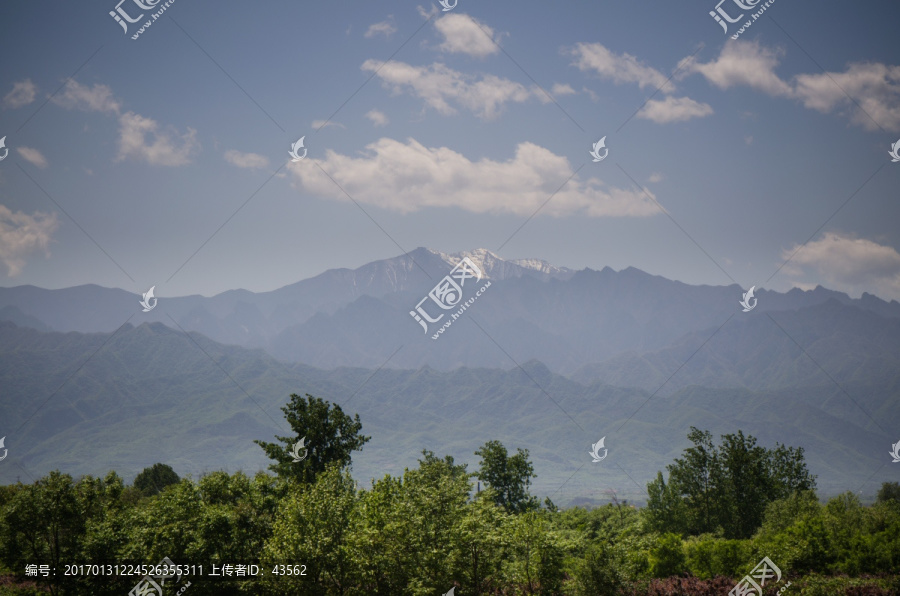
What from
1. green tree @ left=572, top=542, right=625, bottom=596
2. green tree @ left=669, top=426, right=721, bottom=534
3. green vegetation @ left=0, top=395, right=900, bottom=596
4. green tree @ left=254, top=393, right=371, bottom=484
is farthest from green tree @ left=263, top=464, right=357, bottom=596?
green tree @ left=669, top=426, right=721, bottom=534

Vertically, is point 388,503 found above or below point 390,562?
above

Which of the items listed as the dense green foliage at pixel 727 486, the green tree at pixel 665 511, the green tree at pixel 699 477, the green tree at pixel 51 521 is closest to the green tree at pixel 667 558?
the green tree at pixel 665 511

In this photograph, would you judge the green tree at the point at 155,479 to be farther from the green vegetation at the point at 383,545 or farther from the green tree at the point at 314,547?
the green tree at the point at 314,547

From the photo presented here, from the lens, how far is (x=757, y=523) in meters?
60.1

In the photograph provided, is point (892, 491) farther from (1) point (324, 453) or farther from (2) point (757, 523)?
(1) point (324, 453)

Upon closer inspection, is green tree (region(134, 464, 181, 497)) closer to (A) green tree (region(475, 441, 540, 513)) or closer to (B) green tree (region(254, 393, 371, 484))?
(B) green tree (region(254, 393, 371, 484))

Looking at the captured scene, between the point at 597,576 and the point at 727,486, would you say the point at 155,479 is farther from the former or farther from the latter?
the point at 597,576

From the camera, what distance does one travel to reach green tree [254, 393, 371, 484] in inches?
2021

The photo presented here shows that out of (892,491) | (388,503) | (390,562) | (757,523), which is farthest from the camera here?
(892,491)

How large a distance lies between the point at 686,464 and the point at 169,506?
2025 inches

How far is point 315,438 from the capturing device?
173ft

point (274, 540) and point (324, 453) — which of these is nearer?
point (274, 540)

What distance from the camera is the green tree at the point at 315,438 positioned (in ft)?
168

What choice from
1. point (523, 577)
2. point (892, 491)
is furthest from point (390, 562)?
point (892, 491)
